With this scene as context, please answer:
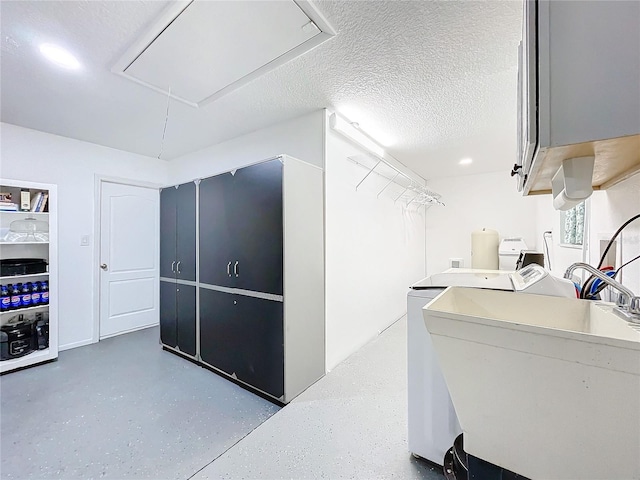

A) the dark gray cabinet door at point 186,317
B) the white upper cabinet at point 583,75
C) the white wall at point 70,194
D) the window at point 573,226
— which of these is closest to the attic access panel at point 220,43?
the white upper cabinet at point 583,75

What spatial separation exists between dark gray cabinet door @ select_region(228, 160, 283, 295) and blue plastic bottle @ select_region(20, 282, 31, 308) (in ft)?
7.68

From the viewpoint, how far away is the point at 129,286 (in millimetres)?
3816

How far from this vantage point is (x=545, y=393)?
576 mm

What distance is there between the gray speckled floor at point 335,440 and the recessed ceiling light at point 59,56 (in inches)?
105

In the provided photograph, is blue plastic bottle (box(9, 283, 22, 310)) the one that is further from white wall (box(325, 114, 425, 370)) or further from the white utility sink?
the white utility sink

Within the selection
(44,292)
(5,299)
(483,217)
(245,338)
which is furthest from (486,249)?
(5,299)

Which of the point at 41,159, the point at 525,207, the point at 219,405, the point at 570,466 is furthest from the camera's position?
the point at 525,207

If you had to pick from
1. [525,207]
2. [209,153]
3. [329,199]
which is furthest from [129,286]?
[525,207]

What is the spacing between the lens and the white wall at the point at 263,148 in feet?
8.48

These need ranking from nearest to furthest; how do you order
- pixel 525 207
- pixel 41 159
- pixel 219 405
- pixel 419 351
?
pixel 419 351 → pixel 219 405 → pixel 41 159 → pixel 525 207

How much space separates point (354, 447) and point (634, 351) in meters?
1.42

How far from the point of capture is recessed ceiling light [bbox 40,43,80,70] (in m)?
1.72

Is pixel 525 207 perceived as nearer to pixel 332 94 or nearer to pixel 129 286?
pixel 332 94

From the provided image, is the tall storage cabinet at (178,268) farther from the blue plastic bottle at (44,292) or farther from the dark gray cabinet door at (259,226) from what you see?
the blue plastic bottle at (44,292)
